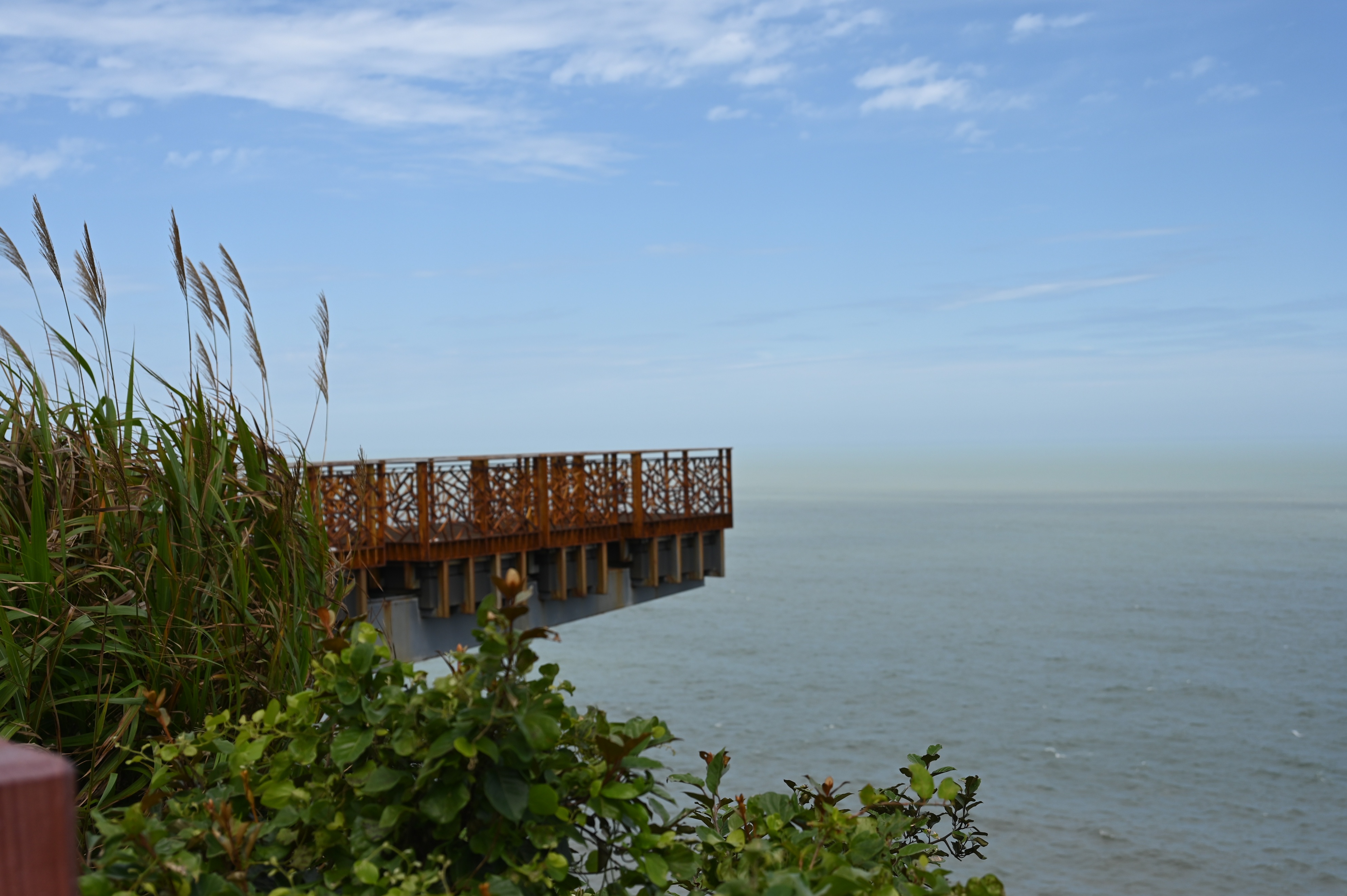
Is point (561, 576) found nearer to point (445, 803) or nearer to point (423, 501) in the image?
point (423, 501)

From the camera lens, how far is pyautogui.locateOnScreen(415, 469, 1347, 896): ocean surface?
1622 centimetres

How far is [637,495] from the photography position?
17.8 m

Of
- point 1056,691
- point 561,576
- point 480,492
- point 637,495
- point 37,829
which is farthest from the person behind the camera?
point 1056,691

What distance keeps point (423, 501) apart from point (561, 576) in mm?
2764

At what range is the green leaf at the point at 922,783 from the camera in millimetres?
2387

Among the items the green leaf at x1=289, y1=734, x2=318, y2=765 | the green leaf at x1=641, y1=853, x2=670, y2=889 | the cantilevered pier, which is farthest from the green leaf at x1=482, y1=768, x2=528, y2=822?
the cantilevered pier

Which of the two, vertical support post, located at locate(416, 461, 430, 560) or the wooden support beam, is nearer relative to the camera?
the wooden support beam

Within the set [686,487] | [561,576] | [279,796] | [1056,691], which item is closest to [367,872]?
[279,796]

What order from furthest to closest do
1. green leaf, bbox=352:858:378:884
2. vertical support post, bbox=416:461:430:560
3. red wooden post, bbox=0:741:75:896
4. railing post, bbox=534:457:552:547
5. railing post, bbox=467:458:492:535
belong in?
1. railing post, bbox=534:457:552:547
2. railing post, bbox=467:458:492:535
3. vertical support post, bbox=416:461:430:560
4. green leaf, bbox=352:858:378:884
5. red wooden post, bbox=0:741:75:896

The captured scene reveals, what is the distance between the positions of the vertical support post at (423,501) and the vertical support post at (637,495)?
415cm

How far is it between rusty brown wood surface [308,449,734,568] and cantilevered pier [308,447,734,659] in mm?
19

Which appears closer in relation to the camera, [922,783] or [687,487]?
[922,783]

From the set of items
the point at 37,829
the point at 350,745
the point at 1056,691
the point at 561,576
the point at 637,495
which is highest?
the point at 37,829

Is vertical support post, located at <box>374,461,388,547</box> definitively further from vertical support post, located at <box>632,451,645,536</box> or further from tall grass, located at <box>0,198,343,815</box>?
tall grass, located at <box>0,198,343,815</box>
